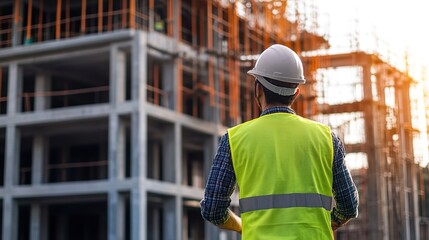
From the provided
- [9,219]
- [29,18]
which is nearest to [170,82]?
[29,18]

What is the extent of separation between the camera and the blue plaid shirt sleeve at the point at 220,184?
2354 millimetres

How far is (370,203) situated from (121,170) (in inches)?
390

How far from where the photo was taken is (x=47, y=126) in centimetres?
2017

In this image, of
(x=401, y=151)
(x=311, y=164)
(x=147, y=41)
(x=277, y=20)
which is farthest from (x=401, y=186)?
(x=311, y=164)

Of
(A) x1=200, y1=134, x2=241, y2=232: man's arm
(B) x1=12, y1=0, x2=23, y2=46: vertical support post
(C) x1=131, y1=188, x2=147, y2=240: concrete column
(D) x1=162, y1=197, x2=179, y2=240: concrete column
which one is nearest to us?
(A) x1=200, y1=134, x2=241, y2=232: man's arm

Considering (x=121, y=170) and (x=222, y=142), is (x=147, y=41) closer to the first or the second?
(x=121, y=170)

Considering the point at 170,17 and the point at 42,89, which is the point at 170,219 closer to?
the point at 42,89

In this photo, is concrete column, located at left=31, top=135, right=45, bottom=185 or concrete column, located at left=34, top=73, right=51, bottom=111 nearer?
concrete column, located at left=31, top=135, right=45, bottom=185

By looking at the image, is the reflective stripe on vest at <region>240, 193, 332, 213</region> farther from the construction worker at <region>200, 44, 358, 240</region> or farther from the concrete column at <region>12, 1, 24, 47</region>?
the concrete column at <region>12, 1, 24, 47</region>

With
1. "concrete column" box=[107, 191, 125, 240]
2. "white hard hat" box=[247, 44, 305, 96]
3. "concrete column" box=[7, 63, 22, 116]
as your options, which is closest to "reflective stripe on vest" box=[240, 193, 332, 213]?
"white hard hat" box=[247, 44, 305, 96]

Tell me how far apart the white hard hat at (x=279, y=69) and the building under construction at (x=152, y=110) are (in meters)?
15.4

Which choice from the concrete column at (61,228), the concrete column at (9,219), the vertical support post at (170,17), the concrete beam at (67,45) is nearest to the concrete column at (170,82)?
the vertical support post at (170,17)

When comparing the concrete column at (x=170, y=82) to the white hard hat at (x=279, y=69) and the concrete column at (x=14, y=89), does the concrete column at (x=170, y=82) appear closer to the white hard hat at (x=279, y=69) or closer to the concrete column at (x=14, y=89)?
the concrete column at (x=14, y=89)

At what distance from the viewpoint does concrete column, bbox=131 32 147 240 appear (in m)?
17.6
